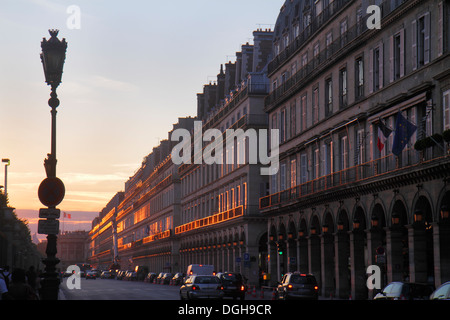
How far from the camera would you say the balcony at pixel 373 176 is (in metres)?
37.4

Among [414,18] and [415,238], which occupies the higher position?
[414,18]

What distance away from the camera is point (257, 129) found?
78625 mm

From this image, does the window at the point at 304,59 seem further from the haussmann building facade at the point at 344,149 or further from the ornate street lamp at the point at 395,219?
the ornate street lamp at the point at 395,219

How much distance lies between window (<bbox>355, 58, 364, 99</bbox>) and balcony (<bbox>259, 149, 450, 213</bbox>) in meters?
4.39

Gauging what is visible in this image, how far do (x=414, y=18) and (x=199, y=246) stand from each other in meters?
64.6

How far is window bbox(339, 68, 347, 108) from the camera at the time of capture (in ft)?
169

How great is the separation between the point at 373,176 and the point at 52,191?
28.1m

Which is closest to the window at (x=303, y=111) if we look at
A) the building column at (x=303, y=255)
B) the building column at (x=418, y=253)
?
the building column at (x=303, y=255)

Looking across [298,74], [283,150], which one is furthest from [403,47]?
[283,150]

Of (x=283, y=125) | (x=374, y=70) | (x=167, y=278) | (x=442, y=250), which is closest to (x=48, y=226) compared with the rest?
(x=442, y=250)

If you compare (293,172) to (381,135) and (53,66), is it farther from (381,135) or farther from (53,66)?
(53,66)

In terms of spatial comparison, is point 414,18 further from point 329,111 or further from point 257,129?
point 257,129

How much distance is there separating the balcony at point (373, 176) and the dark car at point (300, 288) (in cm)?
634

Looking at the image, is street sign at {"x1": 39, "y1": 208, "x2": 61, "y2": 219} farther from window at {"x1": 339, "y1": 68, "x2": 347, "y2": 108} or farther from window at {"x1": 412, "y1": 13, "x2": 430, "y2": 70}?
window at {"x1": 339, "y1": 68, "x2": 347, "y2": 108}
